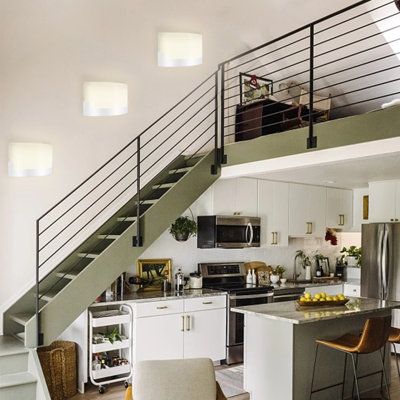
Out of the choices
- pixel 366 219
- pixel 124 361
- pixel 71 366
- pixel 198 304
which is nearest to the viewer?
pixel 71 366

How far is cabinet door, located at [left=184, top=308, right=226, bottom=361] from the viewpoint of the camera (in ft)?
19.6

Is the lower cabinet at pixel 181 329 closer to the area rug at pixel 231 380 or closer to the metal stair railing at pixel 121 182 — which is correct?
the area rug at pixel 231 380

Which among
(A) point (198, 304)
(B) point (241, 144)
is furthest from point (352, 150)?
(A) point (198, 304)

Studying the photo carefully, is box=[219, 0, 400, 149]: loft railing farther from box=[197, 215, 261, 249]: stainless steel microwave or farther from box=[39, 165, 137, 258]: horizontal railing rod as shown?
box=[39, 165, 137, 258]: horizontal railing rod

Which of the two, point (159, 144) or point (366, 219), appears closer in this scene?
point (159, 144)

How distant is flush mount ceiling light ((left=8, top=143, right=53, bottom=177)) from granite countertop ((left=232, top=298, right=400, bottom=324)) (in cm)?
233

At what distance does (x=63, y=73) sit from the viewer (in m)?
5.62

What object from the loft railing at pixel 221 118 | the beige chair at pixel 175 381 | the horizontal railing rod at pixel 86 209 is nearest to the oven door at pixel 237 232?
the loft railing at pixel 221 118

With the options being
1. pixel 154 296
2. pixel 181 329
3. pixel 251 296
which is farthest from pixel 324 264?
pixel 154 296

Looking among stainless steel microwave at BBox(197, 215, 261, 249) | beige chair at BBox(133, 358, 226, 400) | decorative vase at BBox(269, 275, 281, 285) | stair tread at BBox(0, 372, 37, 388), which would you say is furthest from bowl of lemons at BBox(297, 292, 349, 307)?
stair tread at BBox(0, 372, 37, 388)

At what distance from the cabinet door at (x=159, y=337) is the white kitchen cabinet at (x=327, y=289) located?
229 centimetres

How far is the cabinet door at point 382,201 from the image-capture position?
6.85 m

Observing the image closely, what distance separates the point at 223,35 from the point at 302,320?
444 centimetres

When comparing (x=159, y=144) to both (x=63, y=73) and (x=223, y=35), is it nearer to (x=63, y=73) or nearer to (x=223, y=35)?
(x=63, y=73)
